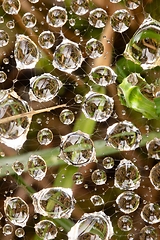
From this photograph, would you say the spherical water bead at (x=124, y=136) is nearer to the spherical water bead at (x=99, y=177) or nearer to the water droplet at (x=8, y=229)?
the spherical water bead at (x=99, y=177)

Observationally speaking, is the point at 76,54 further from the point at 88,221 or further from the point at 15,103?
the point at 88,221

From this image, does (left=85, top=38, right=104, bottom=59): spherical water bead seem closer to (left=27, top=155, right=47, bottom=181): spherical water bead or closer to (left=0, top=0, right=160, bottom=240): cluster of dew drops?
(left=0, top=0, right=160, bottom=240): cluster of dew drops

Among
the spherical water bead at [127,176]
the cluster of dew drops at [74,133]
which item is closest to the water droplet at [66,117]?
the cluster of dew drops at [74,133]

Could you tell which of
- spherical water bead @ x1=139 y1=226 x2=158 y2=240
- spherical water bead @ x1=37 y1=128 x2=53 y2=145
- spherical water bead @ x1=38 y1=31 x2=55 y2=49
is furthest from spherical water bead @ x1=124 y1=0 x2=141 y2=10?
spherical water bead @ x1=139 y1=226 x2=158 y2=240

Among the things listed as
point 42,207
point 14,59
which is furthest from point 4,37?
point 42,207

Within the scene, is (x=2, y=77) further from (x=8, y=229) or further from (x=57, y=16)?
(x=8, y=229)

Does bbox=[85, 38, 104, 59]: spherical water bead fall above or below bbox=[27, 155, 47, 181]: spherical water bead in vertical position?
above
